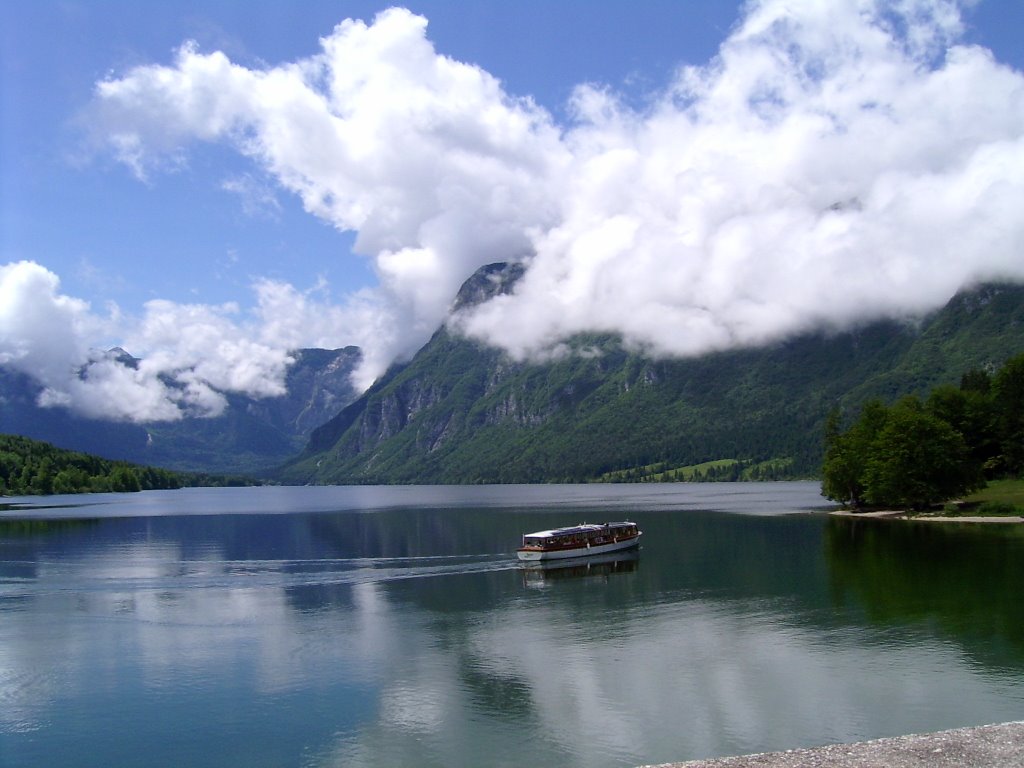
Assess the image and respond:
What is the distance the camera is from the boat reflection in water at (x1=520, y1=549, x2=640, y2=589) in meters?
89.4

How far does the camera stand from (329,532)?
505ft

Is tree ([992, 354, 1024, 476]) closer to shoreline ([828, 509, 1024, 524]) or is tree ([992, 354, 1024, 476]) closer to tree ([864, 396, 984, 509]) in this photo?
tree ([864, 396, 984, 509])

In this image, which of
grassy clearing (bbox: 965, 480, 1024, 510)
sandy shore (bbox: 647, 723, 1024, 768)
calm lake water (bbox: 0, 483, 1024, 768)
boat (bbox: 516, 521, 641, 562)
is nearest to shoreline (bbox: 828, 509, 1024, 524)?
grassy clearing (bbox: 965, 480, 1024, 510)

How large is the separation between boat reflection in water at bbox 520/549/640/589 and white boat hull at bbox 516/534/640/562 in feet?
1.80

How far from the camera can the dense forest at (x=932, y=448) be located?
454 ft

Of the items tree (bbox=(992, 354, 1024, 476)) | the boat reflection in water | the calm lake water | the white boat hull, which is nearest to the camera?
the calm lake water

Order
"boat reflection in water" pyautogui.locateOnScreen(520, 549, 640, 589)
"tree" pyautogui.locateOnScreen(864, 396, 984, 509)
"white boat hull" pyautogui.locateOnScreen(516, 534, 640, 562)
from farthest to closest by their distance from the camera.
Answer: "tree" pyautogui.locateOnScreen(864, 396, 984, 509) → "white boat hull" pyautogui.locateOnScreen(516, 534, 640, 562) → "boat reflection in water" pyautogui.locateOnScreen(520, 549, 640, 589)

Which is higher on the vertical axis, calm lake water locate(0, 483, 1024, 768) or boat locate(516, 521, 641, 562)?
boat locate(516, 521, 641, 562)

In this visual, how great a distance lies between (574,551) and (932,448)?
69481 millimetres

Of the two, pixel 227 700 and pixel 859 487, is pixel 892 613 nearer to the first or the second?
pixel 227 700

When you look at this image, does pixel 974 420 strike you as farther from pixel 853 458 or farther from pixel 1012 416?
pixel 853 458

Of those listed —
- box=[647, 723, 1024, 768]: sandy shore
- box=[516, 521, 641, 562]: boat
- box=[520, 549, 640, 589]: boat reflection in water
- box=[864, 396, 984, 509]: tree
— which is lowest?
box=[520, 549, 640, 589]: boat reflection in water

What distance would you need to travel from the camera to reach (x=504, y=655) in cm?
5366

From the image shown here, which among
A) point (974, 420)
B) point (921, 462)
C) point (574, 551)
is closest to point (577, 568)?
point (574, 551)
